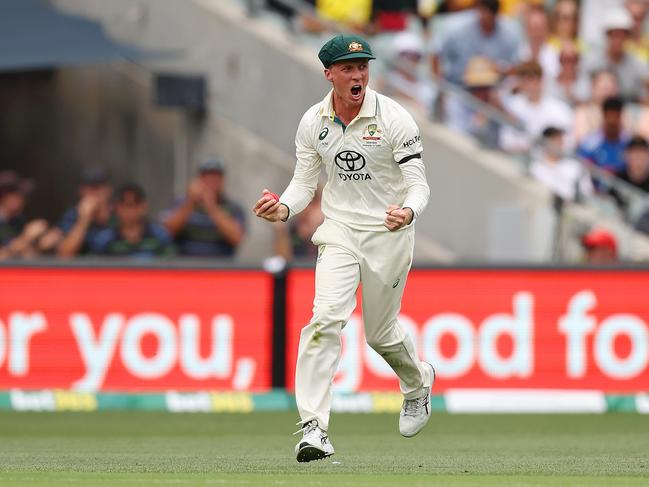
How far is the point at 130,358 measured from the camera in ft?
45.4

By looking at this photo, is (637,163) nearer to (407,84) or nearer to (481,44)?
(481,44)

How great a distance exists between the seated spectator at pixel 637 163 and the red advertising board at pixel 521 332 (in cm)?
179

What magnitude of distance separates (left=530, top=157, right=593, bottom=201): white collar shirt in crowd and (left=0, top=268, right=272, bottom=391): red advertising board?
3.31 metres

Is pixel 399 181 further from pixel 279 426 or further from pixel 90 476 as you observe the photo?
pixel 279 426

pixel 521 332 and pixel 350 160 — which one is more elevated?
pixel 350 160

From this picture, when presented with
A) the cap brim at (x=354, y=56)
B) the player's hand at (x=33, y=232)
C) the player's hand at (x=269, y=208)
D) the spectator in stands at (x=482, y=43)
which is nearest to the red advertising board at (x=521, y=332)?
the player's hand at (x=33, y=232)

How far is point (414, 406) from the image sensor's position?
31.6ft

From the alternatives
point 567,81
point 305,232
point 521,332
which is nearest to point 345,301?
point 521,332

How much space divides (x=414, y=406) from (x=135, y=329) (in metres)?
4.81

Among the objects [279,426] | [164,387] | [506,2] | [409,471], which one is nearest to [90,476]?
[409,471]

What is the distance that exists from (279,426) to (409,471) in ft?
12.5

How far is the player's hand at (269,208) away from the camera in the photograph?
858cm

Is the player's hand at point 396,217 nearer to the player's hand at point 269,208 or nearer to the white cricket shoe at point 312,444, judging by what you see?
the player's hand at point 269,208

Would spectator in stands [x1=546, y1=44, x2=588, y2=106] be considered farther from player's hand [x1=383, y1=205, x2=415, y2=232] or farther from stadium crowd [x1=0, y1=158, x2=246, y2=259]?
player's hand [x1=383, y1=205, x2=415, y2=232]
